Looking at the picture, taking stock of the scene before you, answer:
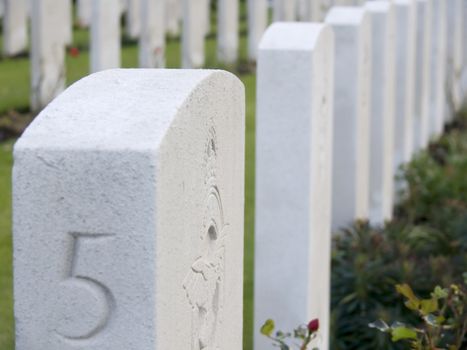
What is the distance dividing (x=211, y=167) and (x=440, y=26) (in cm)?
729

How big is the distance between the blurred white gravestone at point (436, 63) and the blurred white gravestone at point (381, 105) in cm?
270

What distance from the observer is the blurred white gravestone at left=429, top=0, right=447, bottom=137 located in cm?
936

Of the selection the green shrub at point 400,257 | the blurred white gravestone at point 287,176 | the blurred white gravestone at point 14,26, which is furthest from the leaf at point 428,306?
the blurred white gravestone at point 14,26

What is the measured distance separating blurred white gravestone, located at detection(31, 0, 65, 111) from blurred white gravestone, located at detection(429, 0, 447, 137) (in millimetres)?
3262

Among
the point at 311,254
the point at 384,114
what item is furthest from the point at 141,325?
the point at 384,114

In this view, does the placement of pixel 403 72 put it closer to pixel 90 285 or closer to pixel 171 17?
pixel 90 285

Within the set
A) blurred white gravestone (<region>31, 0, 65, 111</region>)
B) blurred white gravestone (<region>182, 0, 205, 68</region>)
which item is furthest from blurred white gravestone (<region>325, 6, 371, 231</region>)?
blurred white gravestone (<region>182, 0, 205, 68</region>)

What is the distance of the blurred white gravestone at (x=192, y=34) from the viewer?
29.3 ft

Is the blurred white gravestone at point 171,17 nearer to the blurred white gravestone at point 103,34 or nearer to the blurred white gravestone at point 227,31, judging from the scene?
the blurred white gravestone at point 227,31

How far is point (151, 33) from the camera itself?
8.30 metres

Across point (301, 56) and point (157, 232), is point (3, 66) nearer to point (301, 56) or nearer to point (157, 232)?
point (301, 56)

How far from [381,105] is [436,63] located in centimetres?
311

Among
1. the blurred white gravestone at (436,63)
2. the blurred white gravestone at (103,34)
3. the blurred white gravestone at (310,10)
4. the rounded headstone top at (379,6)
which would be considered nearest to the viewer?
the rounded headstone top at (379,6)

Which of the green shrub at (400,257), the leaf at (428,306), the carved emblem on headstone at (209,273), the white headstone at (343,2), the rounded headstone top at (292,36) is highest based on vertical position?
the white headstone at (343,2)
